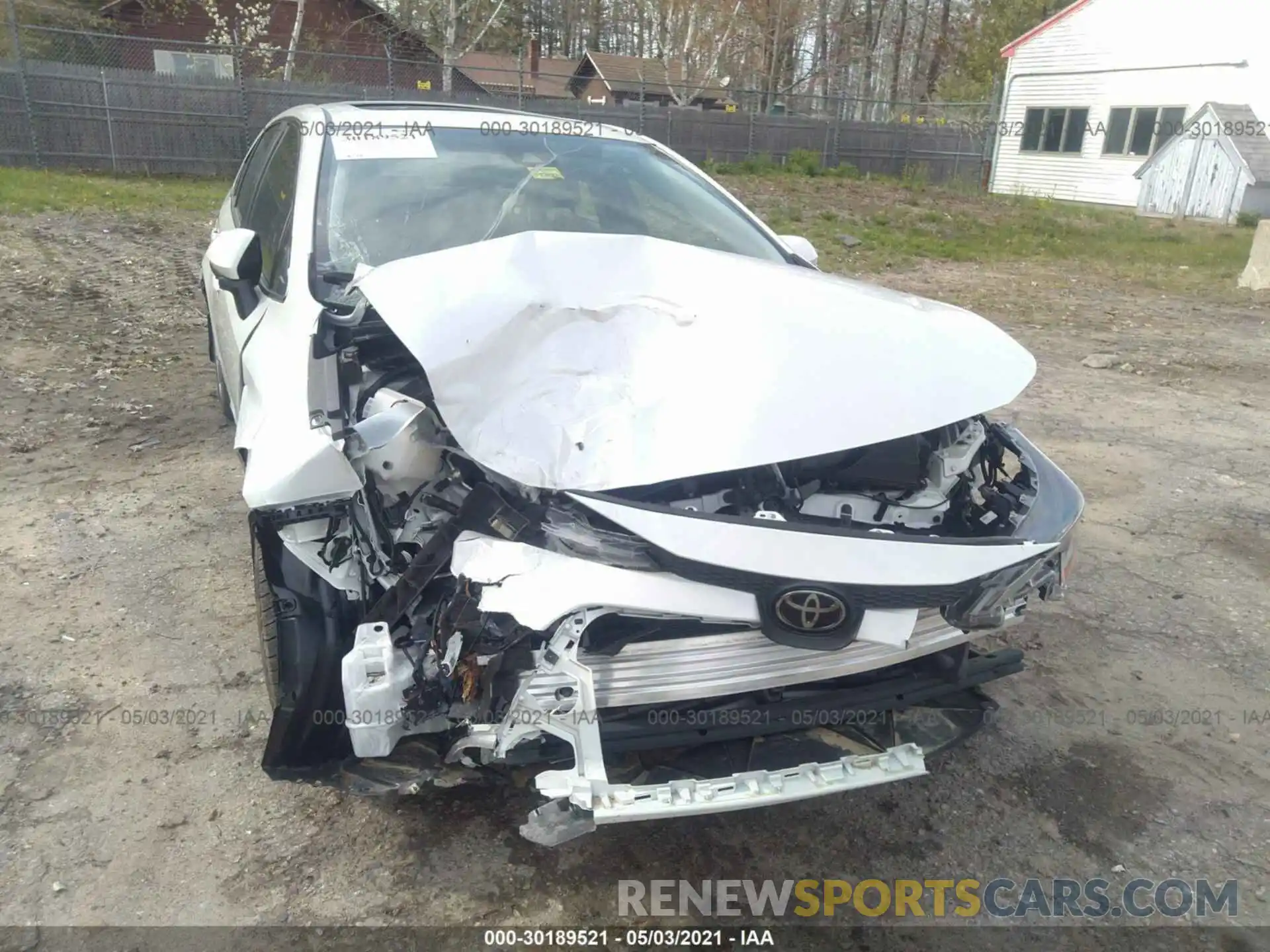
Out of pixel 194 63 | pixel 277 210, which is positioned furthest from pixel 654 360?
pixel 194 63

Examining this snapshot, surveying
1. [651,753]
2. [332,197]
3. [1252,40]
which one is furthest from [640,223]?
[1252,40]

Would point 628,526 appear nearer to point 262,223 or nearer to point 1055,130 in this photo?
point 262,223

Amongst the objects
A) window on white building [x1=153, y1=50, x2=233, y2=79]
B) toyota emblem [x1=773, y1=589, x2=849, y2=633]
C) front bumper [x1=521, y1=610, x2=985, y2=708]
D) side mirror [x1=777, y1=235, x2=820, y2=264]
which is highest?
window on white building [x1=153, y1=50, x2=233, y2=79]

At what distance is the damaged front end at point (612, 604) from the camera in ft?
6.44

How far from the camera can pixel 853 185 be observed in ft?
59.5

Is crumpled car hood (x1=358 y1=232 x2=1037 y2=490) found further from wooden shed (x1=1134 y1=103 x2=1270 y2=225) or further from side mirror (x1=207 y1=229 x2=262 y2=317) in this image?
wooden shed (x1=1134 y1=103 x2=1270 y2=225)

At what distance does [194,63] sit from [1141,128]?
21.7 metres

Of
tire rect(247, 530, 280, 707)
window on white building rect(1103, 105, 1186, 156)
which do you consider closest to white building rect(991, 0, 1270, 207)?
window on white building rect(1103, 105, 1186, 156)

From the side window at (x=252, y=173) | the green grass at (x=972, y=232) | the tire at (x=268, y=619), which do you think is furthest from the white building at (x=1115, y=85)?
the tire at (x=268, y=619)

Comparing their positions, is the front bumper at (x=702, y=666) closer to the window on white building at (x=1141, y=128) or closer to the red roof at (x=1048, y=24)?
the window on white building at (x=1141, y=128)

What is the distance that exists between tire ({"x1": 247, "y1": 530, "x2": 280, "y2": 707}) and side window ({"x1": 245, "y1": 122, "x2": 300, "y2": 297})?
930 mm

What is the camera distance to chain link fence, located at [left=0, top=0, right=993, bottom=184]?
571 inches

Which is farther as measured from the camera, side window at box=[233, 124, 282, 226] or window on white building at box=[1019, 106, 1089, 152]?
window on white building at box=[1019, 106, 1089, 152]

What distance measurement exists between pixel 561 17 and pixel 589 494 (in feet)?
133
